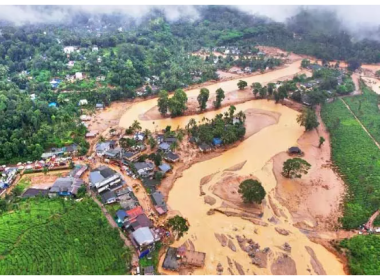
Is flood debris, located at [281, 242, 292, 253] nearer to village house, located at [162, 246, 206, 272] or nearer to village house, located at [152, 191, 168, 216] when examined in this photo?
village house, located at [162, 246, 206, 272]

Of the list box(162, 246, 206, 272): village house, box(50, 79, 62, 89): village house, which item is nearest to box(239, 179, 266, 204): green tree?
box(162, 246, 206, 272): village house

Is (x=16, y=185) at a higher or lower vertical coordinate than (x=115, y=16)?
lower

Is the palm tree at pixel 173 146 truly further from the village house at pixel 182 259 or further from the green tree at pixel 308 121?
the green tree at pixel 308 121

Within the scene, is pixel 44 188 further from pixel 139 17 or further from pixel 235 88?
pixel 139 17

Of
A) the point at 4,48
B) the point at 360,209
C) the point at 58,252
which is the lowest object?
the point at 360,209

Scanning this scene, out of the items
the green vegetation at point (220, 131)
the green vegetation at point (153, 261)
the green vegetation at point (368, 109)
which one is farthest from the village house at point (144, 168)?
the green vegetation at point (368, 109)

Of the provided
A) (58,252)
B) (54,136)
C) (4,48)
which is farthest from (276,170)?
(4,48)
